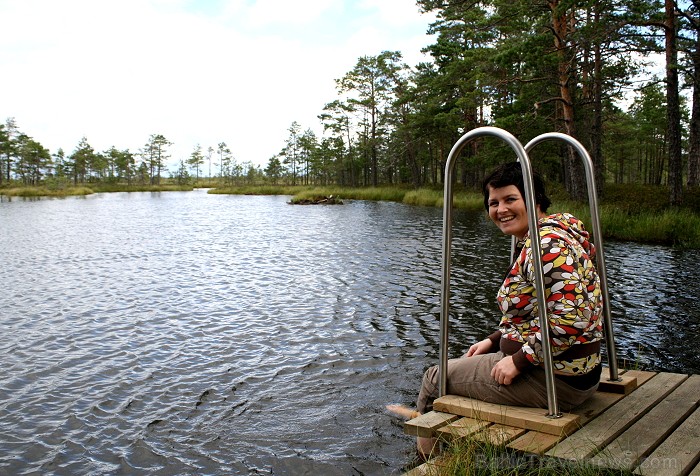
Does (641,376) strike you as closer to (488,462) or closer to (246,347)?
(488,462)

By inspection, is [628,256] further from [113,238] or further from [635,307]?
[113,238]

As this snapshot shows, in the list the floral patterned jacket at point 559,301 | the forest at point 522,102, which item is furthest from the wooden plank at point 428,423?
the forest at point 522,102

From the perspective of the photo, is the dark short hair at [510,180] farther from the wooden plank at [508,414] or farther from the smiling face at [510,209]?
the wooden plank at [508,414]

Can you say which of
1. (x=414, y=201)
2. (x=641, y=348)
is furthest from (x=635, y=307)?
(x=414, y=201)

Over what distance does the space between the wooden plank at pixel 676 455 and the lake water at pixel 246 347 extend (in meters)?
2.04

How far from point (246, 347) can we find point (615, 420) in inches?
214

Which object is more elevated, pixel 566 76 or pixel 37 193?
pixel 566 76

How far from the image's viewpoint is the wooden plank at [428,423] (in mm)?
3124

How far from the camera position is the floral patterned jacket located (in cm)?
297

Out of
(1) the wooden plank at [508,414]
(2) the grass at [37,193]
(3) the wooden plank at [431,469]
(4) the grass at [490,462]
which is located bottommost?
(3) the wooden plank at [431,469]

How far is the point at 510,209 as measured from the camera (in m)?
3.24

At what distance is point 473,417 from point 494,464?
1.16 ft

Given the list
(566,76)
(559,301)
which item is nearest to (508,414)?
(559,301)

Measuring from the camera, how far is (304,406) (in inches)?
224
